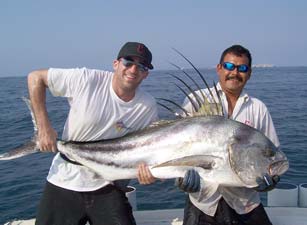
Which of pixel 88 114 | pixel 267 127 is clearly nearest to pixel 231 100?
pixel 267 127

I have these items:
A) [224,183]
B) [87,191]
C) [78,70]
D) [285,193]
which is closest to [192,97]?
[224,183]

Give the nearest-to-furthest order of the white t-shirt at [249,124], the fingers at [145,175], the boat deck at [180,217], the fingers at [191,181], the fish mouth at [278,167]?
the fingers at [191,181], the fish mouth at [278,167], the fingers at [145,175], the white t-shirt at [249,124], the boat deck at [180,217]

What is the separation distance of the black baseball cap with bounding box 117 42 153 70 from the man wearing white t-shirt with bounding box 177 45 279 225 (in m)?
0.56

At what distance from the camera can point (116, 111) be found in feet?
11.5

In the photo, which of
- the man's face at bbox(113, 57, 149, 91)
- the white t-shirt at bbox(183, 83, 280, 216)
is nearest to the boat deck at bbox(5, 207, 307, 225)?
the white t-shirt at bbox(183, 83, 280, 216)

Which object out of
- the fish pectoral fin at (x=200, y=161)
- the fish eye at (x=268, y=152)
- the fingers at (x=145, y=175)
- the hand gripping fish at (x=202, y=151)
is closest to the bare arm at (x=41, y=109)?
the hand gripping fish at (x=202, y=151)

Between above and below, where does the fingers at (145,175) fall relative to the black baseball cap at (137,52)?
below

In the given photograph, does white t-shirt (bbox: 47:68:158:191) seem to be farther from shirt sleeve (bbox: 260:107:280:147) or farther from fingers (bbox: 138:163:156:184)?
shirt sleeve (bbox: 260:107:280:147)

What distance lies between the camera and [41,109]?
3451 mm

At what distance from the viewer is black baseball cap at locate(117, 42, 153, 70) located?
3.43 metres

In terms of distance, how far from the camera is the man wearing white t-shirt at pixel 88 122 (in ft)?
11.2

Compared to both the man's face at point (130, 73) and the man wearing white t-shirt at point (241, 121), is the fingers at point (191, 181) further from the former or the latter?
the man's face at point (130, 73)

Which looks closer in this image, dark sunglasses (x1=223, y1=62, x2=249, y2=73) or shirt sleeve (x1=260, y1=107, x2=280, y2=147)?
dark sunglasses (x1=223, y1=62, x2=249, y2=73)

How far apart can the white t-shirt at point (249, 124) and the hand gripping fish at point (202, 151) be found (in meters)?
0.25
